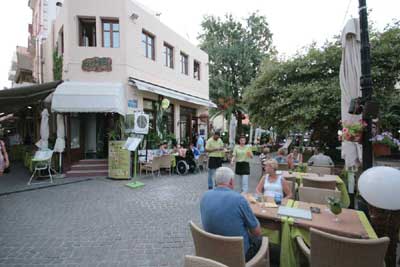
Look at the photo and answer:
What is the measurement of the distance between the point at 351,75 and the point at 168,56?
1076 cm

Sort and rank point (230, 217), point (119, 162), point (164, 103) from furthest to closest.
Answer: point (164, 103) < point (119, 162) < point (230, 217)

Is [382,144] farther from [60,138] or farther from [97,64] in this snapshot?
[60,138]

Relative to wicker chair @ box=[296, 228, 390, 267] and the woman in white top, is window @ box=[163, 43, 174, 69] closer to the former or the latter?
the woman in white top

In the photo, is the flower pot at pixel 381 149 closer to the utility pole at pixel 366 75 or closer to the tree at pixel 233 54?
the utility pole at pixel 366 75

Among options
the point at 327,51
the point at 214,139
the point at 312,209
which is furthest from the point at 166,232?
the point at 327,51

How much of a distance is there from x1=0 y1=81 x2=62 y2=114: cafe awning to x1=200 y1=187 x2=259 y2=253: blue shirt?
8990 millimetres

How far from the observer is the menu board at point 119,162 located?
27.6 feet

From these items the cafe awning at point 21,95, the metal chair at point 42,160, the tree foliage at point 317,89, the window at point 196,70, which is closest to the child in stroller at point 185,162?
the tree foliage at point 317,89

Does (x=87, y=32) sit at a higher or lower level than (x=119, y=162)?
higher

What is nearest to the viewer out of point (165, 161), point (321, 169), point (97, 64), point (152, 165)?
point (321, 169)

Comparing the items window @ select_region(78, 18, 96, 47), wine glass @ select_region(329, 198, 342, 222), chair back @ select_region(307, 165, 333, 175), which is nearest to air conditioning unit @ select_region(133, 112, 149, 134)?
window @ select_region(78, 18, 96, 47)

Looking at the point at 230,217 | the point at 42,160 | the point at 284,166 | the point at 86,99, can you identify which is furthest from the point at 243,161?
the point at 42,160

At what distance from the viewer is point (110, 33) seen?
9930 mm

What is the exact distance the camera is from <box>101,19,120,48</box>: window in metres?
9.91
